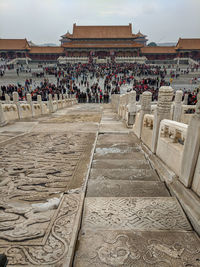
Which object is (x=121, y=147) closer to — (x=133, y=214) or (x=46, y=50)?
(x=133, y=214)

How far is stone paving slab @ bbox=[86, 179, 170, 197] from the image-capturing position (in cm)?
249

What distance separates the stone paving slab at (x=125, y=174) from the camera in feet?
9.89

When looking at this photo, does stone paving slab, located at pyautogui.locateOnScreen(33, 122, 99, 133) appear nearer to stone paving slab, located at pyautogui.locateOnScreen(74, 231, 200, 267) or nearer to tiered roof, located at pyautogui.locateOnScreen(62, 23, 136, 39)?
stone paving slab, located at pyautogui.locateOnScreen(74, 231, 200, 267)

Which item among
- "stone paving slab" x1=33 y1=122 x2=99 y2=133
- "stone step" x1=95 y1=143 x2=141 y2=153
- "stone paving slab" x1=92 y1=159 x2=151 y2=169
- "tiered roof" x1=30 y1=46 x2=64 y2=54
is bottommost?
"stone paving slab" x1=33 y1=122 x2=99 y2=133

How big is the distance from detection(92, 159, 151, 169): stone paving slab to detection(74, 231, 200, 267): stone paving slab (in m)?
1.72

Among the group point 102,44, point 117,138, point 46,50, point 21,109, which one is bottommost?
point 117,138

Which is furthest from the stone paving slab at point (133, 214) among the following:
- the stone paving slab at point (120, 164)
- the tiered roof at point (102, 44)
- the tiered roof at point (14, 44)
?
the tiered roof at point (14, 44)

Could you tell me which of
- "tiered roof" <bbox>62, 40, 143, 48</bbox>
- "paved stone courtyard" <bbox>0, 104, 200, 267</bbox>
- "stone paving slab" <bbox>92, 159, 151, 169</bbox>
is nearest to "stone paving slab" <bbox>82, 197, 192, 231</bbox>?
"paved stone courtyard" <bbox>0, 104, 200, 267</bbox>

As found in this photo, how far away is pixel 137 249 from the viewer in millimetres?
1646

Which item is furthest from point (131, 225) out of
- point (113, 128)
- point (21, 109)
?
point (21, 109)

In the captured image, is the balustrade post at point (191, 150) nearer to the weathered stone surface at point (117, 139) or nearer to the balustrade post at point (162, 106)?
the balustrade post at point (162, 106)

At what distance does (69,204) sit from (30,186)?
3.05 ft

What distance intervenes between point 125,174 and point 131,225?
1.24m

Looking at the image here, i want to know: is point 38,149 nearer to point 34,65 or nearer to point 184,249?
point 184,249
